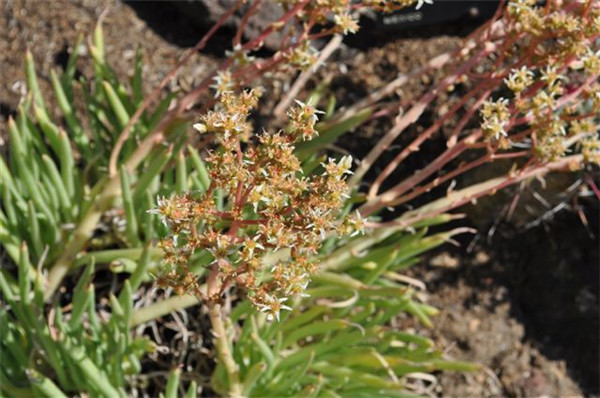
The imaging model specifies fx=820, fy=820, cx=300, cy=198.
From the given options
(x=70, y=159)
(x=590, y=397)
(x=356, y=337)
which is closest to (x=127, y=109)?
(x=70, y=159)

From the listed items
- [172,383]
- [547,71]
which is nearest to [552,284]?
[547,71]

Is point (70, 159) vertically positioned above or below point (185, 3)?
below

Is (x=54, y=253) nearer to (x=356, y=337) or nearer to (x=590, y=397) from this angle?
(x=356, y=337)

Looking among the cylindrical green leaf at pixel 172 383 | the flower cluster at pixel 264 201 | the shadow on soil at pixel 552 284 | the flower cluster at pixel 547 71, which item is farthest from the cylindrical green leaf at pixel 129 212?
the shadow on soil at pixel 552 284

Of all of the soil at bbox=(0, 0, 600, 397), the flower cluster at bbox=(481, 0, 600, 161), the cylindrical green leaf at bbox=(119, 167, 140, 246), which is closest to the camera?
the flower cluster at bbox=(481, 0, 600, 161)

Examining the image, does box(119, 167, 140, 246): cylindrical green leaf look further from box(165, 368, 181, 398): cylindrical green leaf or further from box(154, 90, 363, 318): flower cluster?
box(154, 90, 363, 318): flower cluster

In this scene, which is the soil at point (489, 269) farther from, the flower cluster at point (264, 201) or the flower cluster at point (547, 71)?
the flower cluster at point (264, 201)

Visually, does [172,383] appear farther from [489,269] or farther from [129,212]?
[489,269]

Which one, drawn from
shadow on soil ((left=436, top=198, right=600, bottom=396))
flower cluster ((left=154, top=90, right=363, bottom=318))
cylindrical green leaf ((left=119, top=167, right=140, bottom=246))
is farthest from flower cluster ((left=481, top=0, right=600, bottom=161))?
shadow on soil ((left=436, top=198, right=600, bottom=396))
